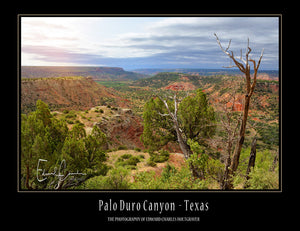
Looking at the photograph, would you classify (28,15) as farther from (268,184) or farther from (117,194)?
(268,184)

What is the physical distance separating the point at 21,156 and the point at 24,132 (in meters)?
0.68

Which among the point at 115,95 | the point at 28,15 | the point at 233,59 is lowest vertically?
the point at 233,59

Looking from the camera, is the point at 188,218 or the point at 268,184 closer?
the point at 188,218

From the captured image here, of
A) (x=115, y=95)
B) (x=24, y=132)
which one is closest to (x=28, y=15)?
(x=24, y=132)

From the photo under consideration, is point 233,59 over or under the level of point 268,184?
over

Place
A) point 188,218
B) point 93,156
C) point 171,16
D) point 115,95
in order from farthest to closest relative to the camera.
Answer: point 115,95, point 93,156, point 171,16, point 188,218

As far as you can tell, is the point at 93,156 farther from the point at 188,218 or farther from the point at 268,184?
the point at 268,184

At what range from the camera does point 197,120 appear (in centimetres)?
982

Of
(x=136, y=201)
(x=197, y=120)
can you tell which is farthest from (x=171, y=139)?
(x=136, y=201)

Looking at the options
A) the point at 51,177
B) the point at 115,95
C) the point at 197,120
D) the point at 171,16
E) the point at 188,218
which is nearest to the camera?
the point at 188,218

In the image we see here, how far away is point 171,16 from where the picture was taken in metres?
5.40

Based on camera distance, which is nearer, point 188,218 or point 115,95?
point 188,218

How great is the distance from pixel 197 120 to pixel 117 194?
5.92 metres

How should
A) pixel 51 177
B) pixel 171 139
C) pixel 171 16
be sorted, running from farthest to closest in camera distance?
pixel 171 139
pixel 51 177
pixel 171 16
